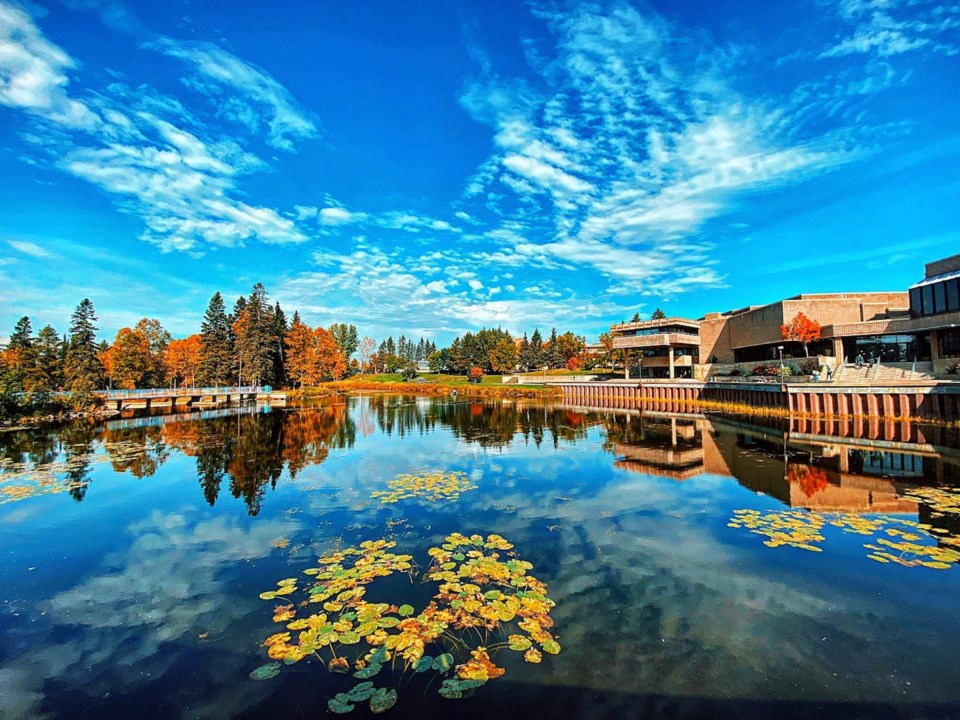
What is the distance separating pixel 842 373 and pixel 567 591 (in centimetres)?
4093

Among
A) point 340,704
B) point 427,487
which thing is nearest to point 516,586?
point 340,704

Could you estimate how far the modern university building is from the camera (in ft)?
109

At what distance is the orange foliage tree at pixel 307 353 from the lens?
73000 millimetres

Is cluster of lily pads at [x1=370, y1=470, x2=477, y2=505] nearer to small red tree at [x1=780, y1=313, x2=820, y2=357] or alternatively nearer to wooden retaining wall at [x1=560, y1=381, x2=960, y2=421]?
wooden retaining wall at [x1=560, y1=381, x2=960, y2=421]

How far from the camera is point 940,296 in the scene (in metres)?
33.5

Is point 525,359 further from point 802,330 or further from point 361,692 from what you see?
point 361,692

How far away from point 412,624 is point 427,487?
8.18 m

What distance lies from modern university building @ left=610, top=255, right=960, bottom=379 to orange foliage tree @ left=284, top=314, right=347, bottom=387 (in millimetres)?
53023

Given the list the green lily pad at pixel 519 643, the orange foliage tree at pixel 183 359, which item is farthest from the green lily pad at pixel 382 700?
the orange foliage tree at pixel 183 359

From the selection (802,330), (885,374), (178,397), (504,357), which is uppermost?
(504,357)

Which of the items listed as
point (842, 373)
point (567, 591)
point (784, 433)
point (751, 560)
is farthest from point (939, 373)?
point (567, 591)

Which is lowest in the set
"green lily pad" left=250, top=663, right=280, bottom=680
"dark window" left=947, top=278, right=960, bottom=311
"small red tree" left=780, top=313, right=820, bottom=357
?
"green lily pad" left=250, top=663, right=280, bottom=680

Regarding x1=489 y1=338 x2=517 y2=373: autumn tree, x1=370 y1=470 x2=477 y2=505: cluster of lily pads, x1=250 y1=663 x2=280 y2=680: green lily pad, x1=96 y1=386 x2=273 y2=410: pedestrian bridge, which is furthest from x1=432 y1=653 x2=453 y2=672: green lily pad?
x1=489 y1=338 x2=517 y2=373: autumn tree

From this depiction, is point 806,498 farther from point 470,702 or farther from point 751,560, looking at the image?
point 470,702
